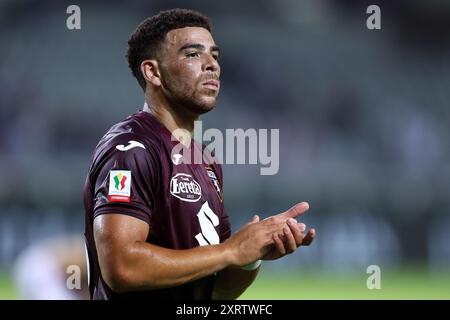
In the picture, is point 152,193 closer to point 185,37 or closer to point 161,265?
point 161,265

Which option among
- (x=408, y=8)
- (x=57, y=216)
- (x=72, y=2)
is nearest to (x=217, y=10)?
(x=72, y=2)

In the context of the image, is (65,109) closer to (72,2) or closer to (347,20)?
(72,2)

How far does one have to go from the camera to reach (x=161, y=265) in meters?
3.31

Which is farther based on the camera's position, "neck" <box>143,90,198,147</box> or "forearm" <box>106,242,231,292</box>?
"neck" <box>143,90,198,147</box>

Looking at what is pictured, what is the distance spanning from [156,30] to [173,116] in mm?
529

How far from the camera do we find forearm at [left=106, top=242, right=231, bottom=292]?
327cm

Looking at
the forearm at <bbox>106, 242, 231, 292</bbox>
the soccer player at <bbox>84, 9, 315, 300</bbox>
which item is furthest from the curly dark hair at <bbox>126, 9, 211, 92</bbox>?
the forearm at <bbox>106, 242, 231, 292</bbox>

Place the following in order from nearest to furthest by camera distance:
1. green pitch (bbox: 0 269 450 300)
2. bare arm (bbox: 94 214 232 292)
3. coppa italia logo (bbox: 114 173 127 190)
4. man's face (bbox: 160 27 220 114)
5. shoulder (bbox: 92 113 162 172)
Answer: bare arm (bbox: 94 214 232 292) → coppa italia logo (bbox: 114 173 127 190) → shoulder (bbox: 92 113 162 172) → man's face (bbox: 160 27 220 114) → green pitch (bbox: 0 269 450 300)

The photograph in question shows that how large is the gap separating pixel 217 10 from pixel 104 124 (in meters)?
3.03

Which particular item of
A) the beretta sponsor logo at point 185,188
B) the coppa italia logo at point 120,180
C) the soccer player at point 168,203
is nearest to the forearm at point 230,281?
the soccer player at point 168,203

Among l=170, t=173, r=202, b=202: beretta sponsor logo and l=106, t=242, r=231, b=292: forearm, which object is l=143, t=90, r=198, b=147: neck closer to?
l=170, t=173, r=202, b=202: beretta sponsor logo

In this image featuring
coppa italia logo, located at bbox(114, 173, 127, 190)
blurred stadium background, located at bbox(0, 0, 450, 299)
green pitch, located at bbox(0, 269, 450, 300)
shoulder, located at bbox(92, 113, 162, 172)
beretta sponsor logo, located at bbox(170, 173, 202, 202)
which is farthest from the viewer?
→ blurred stadium background, located at bbox(0, 0, 450, 299)

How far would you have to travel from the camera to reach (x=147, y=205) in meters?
3.46

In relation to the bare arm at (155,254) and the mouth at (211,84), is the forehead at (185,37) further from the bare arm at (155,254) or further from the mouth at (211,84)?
the bare arm at (155,254)
